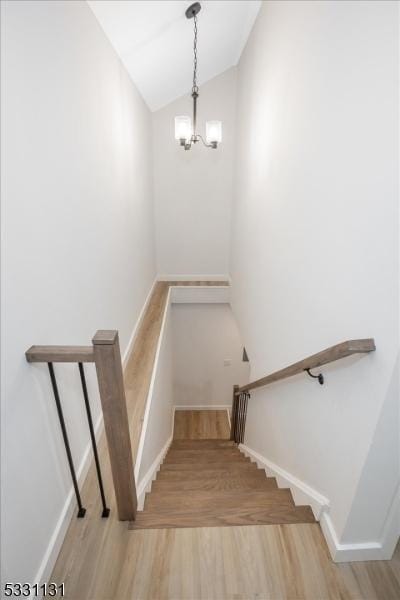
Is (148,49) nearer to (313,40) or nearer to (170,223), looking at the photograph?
(313,40)

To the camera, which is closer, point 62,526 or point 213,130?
point 62,526

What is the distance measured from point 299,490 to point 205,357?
13.2 feet

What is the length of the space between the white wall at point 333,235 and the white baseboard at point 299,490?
5cm

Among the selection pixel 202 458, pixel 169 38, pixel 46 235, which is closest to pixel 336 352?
pixel 46 235

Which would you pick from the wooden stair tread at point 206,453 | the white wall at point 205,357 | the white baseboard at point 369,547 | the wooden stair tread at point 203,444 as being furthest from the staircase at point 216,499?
the white wall at point 205,357

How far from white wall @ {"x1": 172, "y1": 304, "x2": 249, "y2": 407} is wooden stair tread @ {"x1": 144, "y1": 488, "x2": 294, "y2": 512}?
348 cm

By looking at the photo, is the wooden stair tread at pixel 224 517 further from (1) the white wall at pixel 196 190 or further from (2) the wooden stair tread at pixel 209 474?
(1) the white wall at pixel 196 190

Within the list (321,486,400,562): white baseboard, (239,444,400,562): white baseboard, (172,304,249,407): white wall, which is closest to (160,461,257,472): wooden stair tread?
(239,444,400,562): white baseboard

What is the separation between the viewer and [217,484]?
217 cm

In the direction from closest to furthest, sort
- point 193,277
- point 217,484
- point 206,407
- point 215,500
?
point 215,500 < point 217,484 < point 193,277 < point 206,407

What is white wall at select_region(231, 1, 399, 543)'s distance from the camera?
3.51ft

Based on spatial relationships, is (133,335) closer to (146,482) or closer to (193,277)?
(146,482)

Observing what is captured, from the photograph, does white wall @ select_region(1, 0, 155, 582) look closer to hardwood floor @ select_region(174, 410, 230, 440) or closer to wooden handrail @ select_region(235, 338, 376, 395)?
wooden handrail @ select_region(235, 338, 376, 395)

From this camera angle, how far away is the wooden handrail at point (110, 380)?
3.67ft
